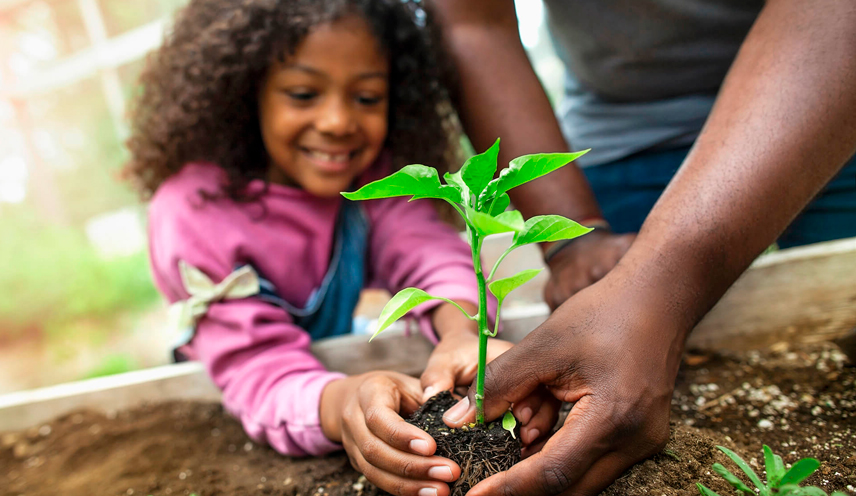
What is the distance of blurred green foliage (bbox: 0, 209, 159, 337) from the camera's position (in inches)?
153

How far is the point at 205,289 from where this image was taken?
1.72 meters

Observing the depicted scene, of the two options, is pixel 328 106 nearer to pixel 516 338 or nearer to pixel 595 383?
pixel 516 338

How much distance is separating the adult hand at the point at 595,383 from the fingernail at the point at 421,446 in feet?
0.22

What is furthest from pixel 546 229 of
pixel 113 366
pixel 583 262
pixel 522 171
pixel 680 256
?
pixel 113 366

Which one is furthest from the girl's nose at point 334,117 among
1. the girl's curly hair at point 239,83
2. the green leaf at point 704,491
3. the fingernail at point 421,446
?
the green leaf at point 704,491

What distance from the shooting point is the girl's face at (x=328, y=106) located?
5.83 ft

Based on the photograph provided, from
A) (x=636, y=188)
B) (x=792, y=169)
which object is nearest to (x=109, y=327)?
(x=636, y=188)

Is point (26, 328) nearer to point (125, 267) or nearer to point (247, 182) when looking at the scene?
point (125, 267)

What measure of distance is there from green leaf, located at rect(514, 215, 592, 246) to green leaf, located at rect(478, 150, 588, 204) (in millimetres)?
63

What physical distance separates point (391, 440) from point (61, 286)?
3.88 meters

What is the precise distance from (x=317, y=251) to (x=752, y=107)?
4.74 feet

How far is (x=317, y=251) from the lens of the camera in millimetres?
2041

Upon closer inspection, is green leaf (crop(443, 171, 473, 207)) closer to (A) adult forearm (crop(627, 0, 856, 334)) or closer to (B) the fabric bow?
(A) adult forearm (crop(627, 0, 856, 334))

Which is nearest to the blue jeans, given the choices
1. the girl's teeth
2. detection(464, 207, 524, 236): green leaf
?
the girl's teeth
